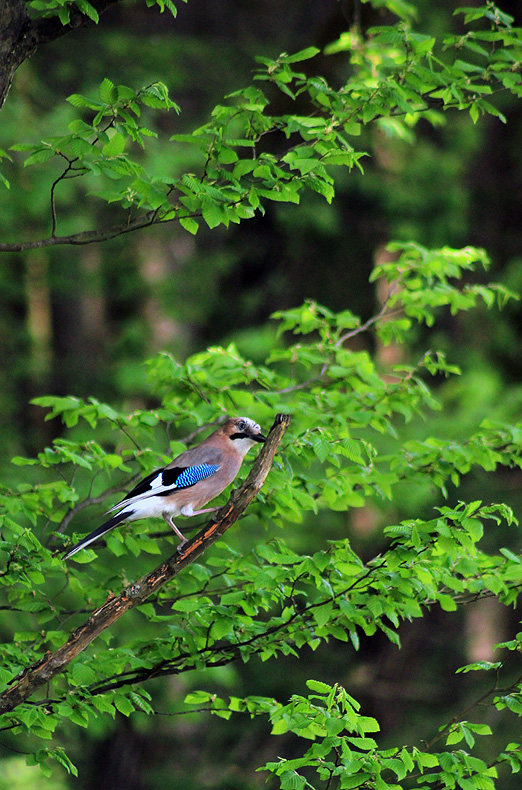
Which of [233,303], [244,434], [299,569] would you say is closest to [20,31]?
[244,434]

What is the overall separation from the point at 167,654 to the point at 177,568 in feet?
1.95

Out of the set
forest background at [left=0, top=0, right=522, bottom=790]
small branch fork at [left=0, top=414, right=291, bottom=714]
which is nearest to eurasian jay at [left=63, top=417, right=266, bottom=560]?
small branch fork at [left=0, top=414, right=291, bottom=714]

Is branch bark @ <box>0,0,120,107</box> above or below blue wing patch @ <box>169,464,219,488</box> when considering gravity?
above

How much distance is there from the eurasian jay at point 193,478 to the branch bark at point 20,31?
196 centimetres

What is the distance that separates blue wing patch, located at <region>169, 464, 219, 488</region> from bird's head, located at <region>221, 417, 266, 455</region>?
0.76ft

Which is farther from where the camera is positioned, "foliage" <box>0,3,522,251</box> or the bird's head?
the bird's head

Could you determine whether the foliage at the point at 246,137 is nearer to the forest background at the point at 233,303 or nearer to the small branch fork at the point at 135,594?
the small branch fork at the point at 135,594

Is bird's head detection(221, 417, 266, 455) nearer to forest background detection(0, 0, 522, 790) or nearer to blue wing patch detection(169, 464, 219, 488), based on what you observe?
blue wing patch detection(169, 464, 219, 488)

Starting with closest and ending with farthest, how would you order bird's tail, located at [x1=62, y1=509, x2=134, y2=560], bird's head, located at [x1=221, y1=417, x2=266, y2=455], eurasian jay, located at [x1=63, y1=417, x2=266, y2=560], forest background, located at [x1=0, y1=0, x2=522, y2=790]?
bird's tail, located at [x1=62, y1=509, x2=134, y2=560]
eurasian jay, located at [x1=63, y1=417, x2=266, y2=560]
bird's head, located at [x1=221, y1=417, x2=266, y2=455]
forest background, located at [x1=0, y1=0, x2=522, y2=790]

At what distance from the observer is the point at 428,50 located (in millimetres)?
4562

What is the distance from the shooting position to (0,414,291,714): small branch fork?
4.04m

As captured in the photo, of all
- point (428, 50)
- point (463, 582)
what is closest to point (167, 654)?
point (463, 582)

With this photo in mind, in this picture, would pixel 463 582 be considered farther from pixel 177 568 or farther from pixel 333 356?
pixel 333 356

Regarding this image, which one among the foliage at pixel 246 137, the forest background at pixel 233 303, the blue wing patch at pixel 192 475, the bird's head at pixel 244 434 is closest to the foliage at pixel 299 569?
the bird's head at pixel 244 434
